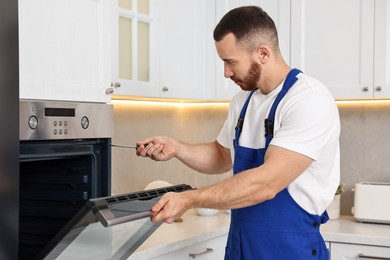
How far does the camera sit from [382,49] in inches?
107

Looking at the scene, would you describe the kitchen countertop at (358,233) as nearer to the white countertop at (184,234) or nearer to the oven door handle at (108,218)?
the white countertop at (184,234)

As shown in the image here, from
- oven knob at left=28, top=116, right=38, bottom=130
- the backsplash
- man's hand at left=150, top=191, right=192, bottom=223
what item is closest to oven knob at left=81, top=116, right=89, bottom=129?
oven knob at left=28, top=116, right=38, bottom=130

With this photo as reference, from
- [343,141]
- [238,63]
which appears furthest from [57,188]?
[343,141]

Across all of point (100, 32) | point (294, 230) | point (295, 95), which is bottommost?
point (294, 230)

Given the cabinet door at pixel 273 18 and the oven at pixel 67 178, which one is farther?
the cabinet door at pixel 273 18

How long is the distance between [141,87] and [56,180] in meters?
0.90

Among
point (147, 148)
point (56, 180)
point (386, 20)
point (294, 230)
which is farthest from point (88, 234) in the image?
point (386, 20)

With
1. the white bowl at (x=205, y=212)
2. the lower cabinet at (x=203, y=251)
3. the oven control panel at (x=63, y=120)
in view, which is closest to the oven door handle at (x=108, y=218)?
the oven control panel at (x=63, y=120)

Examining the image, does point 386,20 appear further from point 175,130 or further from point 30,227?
point 30,227

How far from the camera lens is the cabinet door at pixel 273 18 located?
2896 mm

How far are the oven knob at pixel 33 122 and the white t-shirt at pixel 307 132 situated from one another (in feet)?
2.07

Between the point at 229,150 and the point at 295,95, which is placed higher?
the point at 295,95

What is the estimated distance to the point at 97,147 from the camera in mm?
1856

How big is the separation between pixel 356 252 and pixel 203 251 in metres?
0.63
